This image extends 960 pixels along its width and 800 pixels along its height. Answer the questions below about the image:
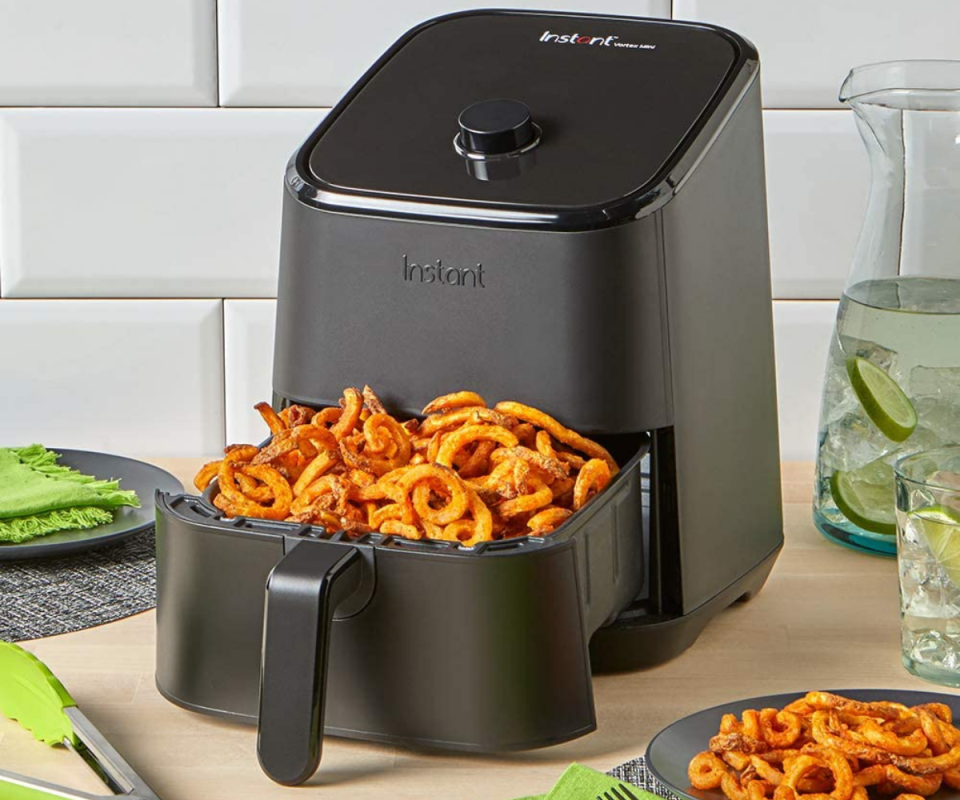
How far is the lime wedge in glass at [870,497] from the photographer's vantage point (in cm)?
104

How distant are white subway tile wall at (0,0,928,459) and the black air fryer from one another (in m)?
0.43

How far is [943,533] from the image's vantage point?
0.80m

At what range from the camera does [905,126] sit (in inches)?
39.5

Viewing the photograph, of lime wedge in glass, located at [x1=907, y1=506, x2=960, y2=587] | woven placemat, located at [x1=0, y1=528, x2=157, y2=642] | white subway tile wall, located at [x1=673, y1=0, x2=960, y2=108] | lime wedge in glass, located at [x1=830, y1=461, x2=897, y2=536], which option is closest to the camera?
lime wedge in glass, located at [x1=907, y1=506, x2=960, y2=587]

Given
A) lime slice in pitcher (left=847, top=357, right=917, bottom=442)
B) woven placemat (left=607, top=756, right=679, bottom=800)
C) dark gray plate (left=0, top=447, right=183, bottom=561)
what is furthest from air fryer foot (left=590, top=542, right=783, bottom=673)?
dark gray plate (left=0, top=447, right=183, bottom=561)

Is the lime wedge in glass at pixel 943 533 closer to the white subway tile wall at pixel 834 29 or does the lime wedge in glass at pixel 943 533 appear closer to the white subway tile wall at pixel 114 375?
the white subway tile wall at pixel 834 29

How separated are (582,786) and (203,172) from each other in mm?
908

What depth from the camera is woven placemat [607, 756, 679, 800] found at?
0.69 m

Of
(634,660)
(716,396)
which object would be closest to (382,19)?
(716,396)

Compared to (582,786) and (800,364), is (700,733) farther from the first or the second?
(800,364)

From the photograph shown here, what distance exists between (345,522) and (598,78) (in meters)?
0.34

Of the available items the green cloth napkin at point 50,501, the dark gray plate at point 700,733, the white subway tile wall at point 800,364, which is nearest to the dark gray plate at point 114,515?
the green cloth napkin at point 50,501

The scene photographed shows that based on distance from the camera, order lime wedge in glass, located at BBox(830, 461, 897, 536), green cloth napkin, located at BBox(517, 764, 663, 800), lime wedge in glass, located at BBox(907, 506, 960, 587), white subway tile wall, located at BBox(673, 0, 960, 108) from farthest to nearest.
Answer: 1. white subway tile wall, located at BBox(673, 0, 960, 108)
2. lime wedge in glass, located at BBox(830, 461, 897, 536)
3. lime wedge in glass, located at BBox(907, 506, 960, 587)
4. green cloth napkin, located at BBox(517, 764, 663, 800)

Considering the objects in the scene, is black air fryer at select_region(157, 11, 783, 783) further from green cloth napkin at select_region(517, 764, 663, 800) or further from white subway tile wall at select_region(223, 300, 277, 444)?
white subway tile wall at select_region(223, 300, 277, 444)
